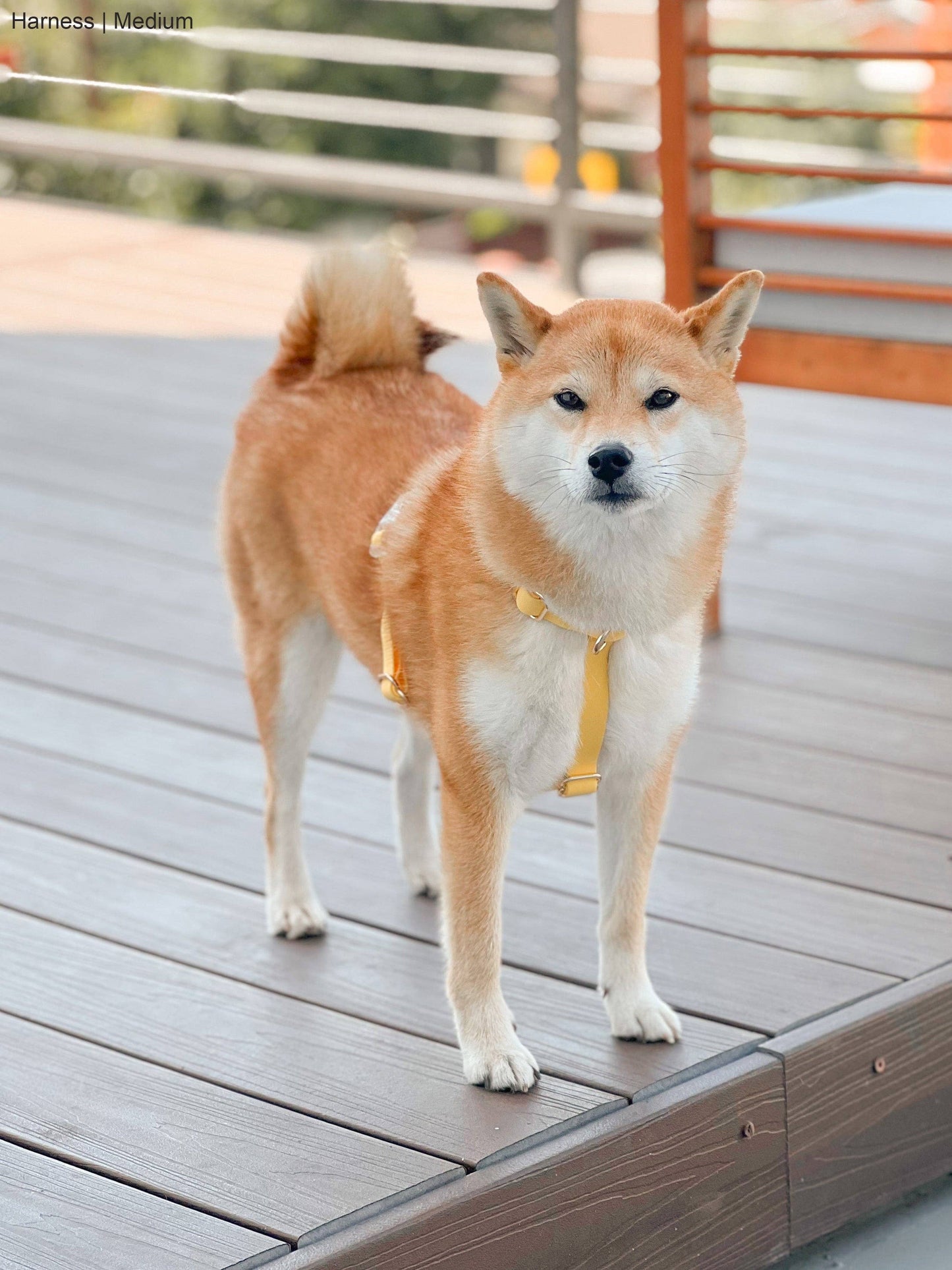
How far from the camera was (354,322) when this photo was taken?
1979 millimetres

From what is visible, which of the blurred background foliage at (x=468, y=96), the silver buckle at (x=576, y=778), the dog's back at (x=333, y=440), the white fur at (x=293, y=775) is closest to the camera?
the silver buckle at (x=576, y=778)

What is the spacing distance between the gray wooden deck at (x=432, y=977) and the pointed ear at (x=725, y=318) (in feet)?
2.27

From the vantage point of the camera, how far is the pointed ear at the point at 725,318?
156cm

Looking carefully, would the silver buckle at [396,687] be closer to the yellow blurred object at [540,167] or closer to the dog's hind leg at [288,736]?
the dog's hind leg at [288,736]

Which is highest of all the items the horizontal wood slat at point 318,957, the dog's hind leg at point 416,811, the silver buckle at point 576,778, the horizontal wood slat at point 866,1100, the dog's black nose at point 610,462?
the dog's black nose at point 610,462

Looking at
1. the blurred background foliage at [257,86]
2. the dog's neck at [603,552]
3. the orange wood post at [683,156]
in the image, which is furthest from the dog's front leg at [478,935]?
the blurred background foliage at [257,86]

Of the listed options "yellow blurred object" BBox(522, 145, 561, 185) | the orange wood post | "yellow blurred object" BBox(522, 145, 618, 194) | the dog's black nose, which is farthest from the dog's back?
"yellow blurred object" BBox(522, 145, 561, 185)

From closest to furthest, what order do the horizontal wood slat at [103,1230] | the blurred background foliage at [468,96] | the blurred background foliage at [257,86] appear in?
the horizontal wood slat at [103,1230]
the blurred background foliage at [257,86]
the blurred background foliage at [468,96]

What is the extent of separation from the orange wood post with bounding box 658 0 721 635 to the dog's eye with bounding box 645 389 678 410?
119 centimetres

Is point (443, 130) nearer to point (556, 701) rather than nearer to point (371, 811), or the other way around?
point (371, 811)

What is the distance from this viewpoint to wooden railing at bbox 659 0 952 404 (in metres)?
2.57

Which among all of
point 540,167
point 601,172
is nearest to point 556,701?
point 540,167

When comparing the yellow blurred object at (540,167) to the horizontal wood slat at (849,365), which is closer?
the horizontal wood slat at (849,365)

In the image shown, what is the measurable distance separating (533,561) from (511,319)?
23cm
